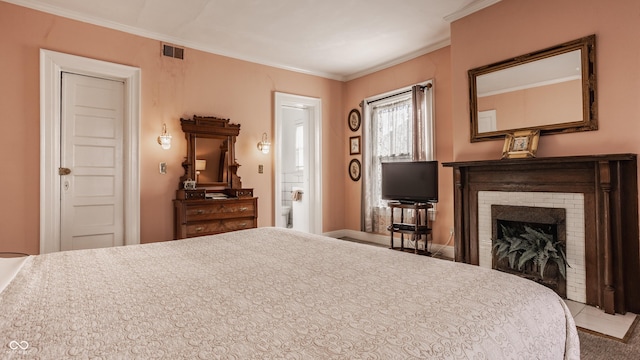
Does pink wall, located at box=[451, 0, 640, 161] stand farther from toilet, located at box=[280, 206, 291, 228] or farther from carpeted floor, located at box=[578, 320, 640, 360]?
toilet, located at box=[280, 206, 291, 228]

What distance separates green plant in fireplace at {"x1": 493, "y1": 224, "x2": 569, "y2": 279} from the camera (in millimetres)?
2844

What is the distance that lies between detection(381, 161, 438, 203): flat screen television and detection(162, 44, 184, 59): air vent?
3063mm

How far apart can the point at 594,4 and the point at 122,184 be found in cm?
502

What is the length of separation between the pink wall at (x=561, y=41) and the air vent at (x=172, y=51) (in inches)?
131

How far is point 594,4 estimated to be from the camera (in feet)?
9.07

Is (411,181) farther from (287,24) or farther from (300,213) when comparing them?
(287,24)

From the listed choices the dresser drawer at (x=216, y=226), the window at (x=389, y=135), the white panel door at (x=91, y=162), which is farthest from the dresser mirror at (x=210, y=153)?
the window at (x=389, y=135)

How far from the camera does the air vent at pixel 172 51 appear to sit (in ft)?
13.7

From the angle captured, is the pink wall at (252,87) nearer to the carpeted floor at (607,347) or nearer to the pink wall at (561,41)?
the pink wall at (561,41)

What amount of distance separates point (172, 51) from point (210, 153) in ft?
4.46

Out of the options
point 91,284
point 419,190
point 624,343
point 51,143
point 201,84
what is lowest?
point 624,343

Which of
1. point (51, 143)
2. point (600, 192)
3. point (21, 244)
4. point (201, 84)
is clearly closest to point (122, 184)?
point (51, 143)

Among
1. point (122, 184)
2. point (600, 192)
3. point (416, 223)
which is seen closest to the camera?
point (600, 192)

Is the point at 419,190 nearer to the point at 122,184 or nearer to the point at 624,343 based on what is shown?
the point at 624,343
